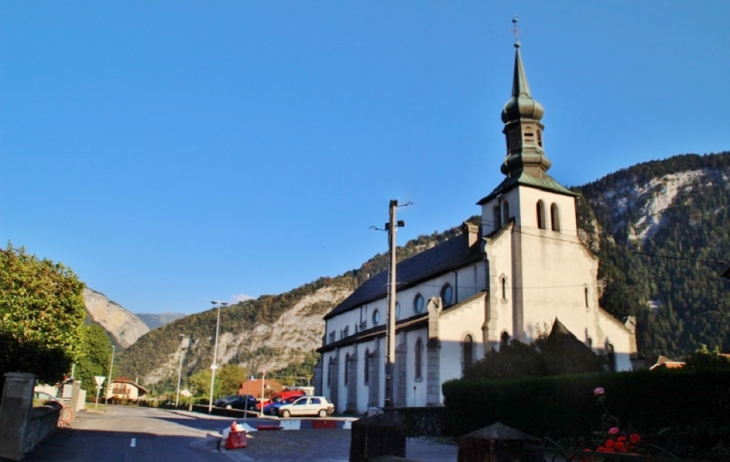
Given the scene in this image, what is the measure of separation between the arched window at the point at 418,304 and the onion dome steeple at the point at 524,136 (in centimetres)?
1064

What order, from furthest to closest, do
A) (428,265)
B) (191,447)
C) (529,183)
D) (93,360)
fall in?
1. (93,360)
2. (428,265)
3. (529,183)
4. (191,447)

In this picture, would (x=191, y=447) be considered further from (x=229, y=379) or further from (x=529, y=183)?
(x=229, y=379)

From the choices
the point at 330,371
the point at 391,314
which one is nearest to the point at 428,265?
the point at 330,371

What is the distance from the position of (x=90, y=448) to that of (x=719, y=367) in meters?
17.3

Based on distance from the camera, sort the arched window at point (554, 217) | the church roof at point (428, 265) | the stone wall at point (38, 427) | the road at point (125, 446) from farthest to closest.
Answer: the church roof at point (428, 265) < the arched window at point (554, 217) < the road at point (125, 446) < the stone wall at point (38, 427)

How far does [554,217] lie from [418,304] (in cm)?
1141

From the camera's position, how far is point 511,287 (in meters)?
37.2

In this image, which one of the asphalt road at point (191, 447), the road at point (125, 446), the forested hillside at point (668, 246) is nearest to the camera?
the road at point (125, 446)

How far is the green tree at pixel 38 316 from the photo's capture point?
2011 centimetres

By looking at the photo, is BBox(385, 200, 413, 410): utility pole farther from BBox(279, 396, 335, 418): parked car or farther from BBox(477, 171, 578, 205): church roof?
BBox(279, 396, 335, 418): parked car

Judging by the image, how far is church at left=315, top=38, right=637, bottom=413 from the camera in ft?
118

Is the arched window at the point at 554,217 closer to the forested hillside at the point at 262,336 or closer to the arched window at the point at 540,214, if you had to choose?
the arched window at the point at 540,214

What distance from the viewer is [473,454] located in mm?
5730

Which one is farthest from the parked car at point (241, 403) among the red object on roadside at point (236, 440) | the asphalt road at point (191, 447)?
the red object on roadside at point (236, 440)
